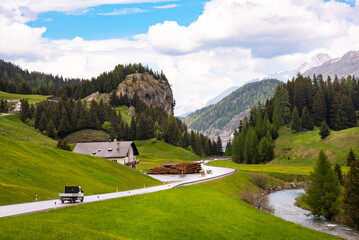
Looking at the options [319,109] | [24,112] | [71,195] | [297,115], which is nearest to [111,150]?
[71,195]

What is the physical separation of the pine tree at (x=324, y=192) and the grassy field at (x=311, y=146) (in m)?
60.3

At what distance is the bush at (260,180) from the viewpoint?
84525 mm

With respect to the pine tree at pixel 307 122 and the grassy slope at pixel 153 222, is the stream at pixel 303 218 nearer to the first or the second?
the grassy slope at pixel 153 222

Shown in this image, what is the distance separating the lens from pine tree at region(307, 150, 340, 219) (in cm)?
5084

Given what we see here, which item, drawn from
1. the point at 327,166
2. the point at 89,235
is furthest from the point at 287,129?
the point at 89,235

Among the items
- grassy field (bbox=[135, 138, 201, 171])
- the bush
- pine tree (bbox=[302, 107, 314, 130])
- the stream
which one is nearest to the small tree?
pine tree (bbox=[302, 107, 314, 130])

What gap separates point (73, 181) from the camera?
45.5 meters

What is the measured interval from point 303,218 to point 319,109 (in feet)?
409

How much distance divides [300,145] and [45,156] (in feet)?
371

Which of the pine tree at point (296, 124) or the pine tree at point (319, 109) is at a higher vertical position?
the pine tree at point (319, 109)

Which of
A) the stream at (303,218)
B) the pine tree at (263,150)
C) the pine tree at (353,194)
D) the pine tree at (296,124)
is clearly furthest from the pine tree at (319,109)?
the pine tree at (353,194)

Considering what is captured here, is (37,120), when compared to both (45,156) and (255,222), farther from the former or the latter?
(255,222)

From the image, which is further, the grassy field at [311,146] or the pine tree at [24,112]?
the pine tree at [24,112]

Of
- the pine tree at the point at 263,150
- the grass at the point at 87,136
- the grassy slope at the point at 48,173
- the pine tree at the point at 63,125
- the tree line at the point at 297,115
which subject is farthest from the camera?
the pine tree at the point at 63,125
